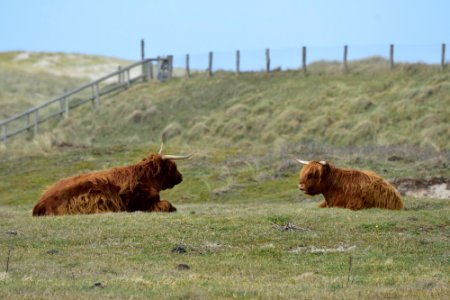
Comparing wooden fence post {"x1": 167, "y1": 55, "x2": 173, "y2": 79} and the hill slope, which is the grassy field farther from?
the hill slope

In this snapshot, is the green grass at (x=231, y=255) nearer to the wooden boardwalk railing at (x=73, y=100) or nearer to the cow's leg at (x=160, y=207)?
the cow's leg at (x=160, y=207)

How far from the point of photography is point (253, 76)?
54.9 m

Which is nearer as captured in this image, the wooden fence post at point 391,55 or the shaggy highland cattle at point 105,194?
the shaggy highland cattle at point 105,194

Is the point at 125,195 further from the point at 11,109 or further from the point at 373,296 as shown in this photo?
the point at 11,109

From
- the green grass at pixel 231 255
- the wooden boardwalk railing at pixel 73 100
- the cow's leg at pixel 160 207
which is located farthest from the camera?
the wooden boardwalk railing at pixel 73 100

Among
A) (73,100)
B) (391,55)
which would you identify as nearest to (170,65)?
(73,100)

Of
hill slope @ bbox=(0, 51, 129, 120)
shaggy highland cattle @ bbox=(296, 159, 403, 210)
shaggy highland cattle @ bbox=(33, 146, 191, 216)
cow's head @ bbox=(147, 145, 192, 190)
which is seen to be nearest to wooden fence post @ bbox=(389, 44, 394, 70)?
hill slope @ bbox=(0, 51, 129, 120)

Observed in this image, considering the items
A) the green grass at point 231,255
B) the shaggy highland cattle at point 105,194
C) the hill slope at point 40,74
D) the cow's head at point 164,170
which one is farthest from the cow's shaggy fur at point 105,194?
the hill slope at point 40,74

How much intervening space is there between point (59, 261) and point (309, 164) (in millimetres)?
8199

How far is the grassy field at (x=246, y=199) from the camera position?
12.1 m

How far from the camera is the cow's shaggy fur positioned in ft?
61.4

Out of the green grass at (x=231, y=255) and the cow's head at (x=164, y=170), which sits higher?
the cow's head at (x=164, y=170)

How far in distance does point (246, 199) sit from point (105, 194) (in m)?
9.06

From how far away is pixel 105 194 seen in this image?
18.9 metres
